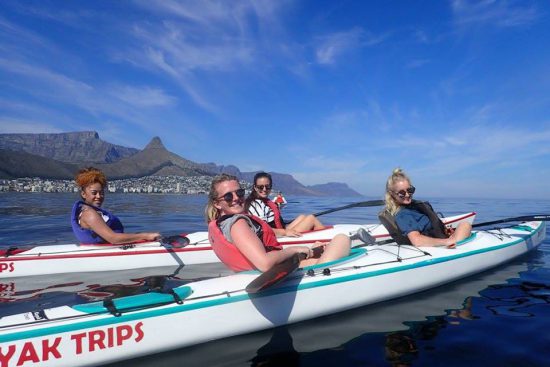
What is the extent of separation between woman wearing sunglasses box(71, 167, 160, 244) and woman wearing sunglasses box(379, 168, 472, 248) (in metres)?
5.45

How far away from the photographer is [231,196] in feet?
12.8

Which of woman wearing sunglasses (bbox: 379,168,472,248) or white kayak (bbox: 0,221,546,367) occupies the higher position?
woman wearing sunglasses (bbox: 379,168,472,248)

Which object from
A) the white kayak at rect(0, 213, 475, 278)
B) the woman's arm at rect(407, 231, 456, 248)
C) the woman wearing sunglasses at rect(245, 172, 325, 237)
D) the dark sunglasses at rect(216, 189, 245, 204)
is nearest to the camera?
the dark sunglasses at rect(216, 189, 245, 204)

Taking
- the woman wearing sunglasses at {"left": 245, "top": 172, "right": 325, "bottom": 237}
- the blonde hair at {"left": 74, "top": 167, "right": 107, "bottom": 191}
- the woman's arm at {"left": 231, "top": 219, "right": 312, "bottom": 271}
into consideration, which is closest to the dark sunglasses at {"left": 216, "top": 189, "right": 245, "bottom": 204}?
the woman's arm at {"left": 231, "top": 219, "right": 312, "bottom": 271}

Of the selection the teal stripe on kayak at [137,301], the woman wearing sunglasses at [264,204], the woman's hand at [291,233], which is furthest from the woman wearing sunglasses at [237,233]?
the woman wearing sunglasses at [264,204]

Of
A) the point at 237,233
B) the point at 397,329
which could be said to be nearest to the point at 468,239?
the point at 397,329

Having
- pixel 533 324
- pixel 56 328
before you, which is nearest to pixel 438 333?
pixel 533 324

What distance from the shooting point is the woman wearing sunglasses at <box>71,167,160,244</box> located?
21.7ft

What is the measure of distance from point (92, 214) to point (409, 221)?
6110 mm

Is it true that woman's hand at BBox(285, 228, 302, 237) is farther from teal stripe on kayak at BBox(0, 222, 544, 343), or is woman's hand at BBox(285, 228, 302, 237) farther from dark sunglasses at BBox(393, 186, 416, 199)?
teal stripe on kayak at BBox(0, 222, 544, 343)

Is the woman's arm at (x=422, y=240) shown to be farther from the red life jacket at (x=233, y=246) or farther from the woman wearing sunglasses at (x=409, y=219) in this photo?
the red life jacket at (x=233, y=246)

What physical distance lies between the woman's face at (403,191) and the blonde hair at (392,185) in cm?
6

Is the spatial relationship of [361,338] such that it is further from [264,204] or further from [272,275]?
[264,204]

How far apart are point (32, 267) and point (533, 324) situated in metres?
8.30
